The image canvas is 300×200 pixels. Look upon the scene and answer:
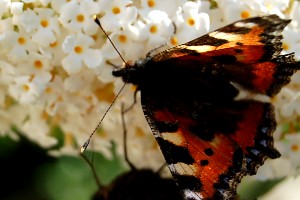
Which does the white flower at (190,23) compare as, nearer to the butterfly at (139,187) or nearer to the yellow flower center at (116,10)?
the yellow flower center at (116,10)

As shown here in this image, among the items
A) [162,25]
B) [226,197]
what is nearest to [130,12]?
[162,25]

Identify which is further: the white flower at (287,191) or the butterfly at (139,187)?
the white flower at (287,191)

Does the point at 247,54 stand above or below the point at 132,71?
above

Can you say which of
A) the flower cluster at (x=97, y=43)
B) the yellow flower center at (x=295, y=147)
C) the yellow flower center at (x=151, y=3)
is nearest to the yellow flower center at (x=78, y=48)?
the flower cluster at (x=97, y=43)

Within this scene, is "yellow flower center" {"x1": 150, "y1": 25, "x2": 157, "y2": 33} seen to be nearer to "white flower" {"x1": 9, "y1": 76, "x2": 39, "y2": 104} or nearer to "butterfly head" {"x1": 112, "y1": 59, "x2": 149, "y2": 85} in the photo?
"butterfly head" {"x1": 112, "y1": 59, "x2": 149, "y2": 85}

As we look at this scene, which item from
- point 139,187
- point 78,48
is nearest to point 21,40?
point 78,48

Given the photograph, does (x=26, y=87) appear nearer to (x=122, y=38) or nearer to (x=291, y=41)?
(x=122, y=38)
